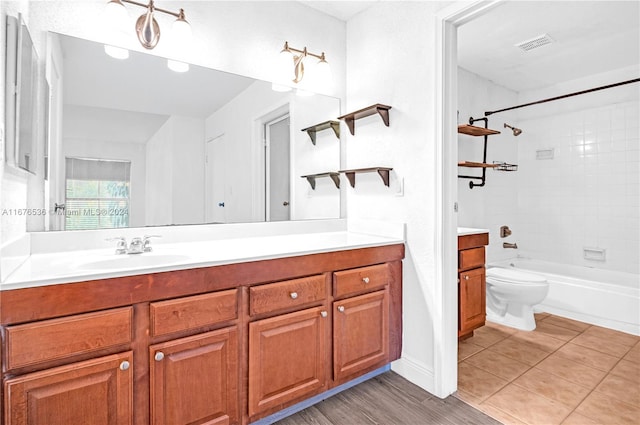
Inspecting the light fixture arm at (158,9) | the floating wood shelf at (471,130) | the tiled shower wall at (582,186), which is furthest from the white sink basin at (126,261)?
the tiled shower wall at (582,186)

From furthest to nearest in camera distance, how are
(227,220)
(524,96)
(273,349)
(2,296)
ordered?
(524,96)
(227,220)
(273,349)
(2,296)

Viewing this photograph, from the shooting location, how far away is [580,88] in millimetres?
3590

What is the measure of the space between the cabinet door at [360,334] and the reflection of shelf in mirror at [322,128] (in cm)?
119

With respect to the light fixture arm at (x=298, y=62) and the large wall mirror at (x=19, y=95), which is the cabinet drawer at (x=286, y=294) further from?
the light fixture arm at (x=298, y=62)

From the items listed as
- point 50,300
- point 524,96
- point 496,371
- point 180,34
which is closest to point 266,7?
point 180,34

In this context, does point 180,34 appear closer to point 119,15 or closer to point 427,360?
point 119,15

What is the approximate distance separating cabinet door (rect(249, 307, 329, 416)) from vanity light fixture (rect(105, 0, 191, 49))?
4.92 ft

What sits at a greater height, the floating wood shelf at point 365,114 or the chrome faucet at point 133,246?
the floating wood shelf at point 365,114

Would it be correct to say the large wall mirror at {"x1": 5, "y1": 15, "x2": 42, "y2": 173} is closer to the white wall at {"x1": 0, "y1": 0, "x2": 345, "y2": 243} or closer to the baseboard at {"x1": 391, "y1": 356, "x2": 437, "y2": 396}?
Result: the white wall at {"x1": 0, "y1": 0, "x2": 345, "y2": 243}

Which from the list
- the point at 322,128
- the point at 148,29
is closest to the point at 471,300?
the point at 322,128

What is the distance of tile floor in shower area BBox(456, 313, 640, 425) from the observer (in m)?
1.69

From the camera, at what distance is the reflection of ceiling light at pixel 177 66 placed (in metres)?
1.85

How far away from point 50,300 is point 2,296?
0.37 feet

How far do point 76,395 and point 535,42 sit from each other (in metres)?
3.64
